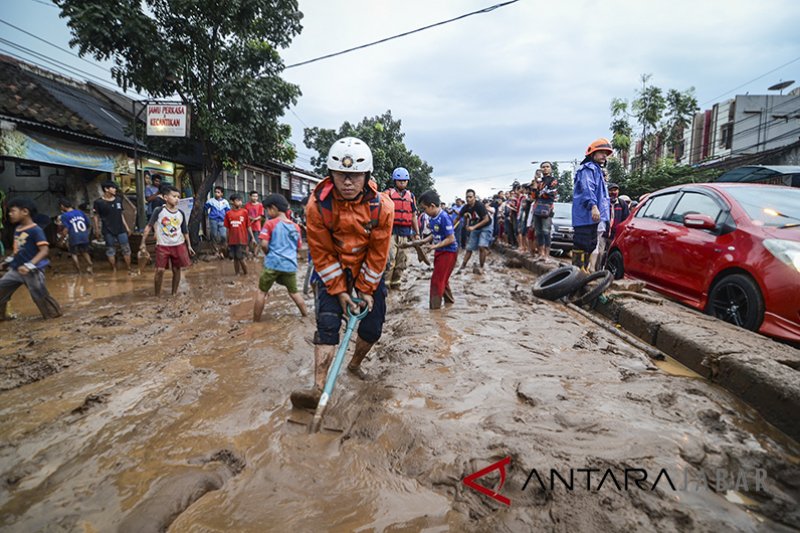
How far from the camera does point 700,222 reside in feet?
14.0

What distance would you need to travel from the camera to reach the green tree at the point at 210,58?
31.5 ft

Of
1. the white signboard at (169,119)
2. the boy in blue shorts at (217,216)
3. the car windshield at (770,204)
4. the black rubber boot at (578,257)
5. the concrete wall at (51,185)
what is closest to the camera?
the car windshield at (770,204)

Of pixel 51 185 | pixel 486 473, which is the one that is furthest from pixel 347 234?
pixel 51 185

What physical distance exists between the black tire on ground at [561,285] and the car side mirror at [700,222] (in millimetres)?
1625

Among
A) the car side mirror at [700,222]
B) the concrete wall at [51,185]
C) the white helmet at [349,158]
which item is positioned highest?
the concrete wall at [51,185]

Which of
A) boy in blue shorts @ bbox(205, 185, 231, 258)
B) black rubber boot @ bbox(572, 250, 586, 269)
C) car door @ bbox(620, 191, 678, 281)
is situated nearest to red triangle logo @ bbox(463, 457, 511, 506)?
car door @ bbox(620, 191, 678, 281)

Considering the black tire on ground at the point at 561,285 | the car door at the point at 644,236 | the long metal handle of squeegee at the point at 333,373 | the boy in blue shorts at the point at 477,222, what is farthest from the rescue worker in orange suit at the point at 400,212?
the long metal handle of squeegee at the point at 333,373

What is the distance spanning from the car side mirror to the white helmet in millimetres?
3651

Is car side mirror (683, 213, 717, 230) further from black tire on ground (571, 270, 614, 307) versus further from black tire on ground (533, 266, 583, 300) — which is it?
black tire on ground (533, 266, 583, 300)

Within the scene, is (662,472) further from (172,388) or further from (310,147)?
(310,147)

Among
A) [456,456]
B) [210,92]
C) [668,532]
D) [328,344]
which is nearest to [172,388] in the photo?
[328,344]

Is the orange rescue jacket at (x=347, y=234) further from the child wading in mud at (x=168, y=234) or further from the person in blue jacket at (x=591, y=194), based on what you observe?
the child wading in mud at (x=168, y=234)

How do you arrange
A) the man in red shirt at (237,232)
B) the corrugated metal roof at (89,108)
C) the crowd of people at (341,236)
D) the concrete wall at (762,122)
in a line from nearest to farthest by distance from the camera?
the crowd of people at (341,236) → the man in red shirt at (237,232) → the corrugated metal roof at (89,108) → the concrete wall at (762,122)

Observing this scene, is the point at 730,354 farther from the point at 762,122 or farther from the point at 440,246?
the point at 762,122
